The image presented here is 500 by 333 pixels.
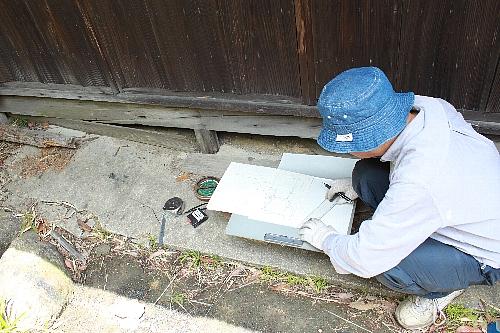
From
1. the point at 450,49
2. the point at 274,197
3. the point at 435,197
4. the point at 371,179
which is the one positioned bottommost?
the point at 274,197

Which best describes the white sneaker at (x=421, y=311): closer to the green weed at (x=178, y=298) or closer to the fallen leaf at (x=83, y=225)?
the green weed at (x=178, y=298)

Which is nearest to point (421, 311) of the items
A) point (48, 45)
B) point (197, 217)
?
point (197, 217)

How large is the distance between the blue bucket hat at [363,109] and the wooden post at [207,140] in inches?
74.9

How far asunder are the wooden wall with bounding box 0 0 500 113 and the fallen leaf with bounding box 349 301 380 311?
138cm

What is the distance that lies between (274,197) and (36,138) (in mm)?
2511

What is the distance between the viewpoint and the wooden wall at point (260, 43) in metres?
2.67

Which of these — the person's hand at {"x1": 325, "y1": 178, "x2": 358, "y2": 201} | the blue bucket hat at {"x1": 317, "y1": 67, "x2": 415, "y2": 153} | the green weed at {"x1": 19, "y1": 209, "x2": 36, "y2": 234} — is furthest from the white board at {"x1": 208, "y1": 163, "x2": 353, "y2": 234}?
the green weed at {"x1": 19, "y1": 209, "x2": 36, "y2": 234}

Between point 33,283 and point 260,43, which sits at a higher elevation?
point 260,43

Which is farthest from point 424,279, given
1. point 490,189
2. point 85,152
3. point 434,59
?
point 85,152

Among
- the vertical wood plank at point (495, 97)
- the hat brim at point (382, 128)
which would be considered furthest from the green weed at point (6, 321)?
the vertical wood plank at point (495, 97)

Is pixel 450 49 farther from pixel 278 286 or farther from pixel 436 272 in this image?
pixel 278 286

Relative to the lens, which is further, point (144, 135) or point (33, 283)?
point (144, 135)

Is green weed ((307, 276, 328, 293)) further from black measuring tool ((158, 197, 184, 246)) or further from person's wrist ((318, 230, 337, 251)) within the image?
black measuring tool ((158, 197, 184, 246))

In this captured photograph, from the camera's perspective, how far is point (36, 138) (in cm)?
436
